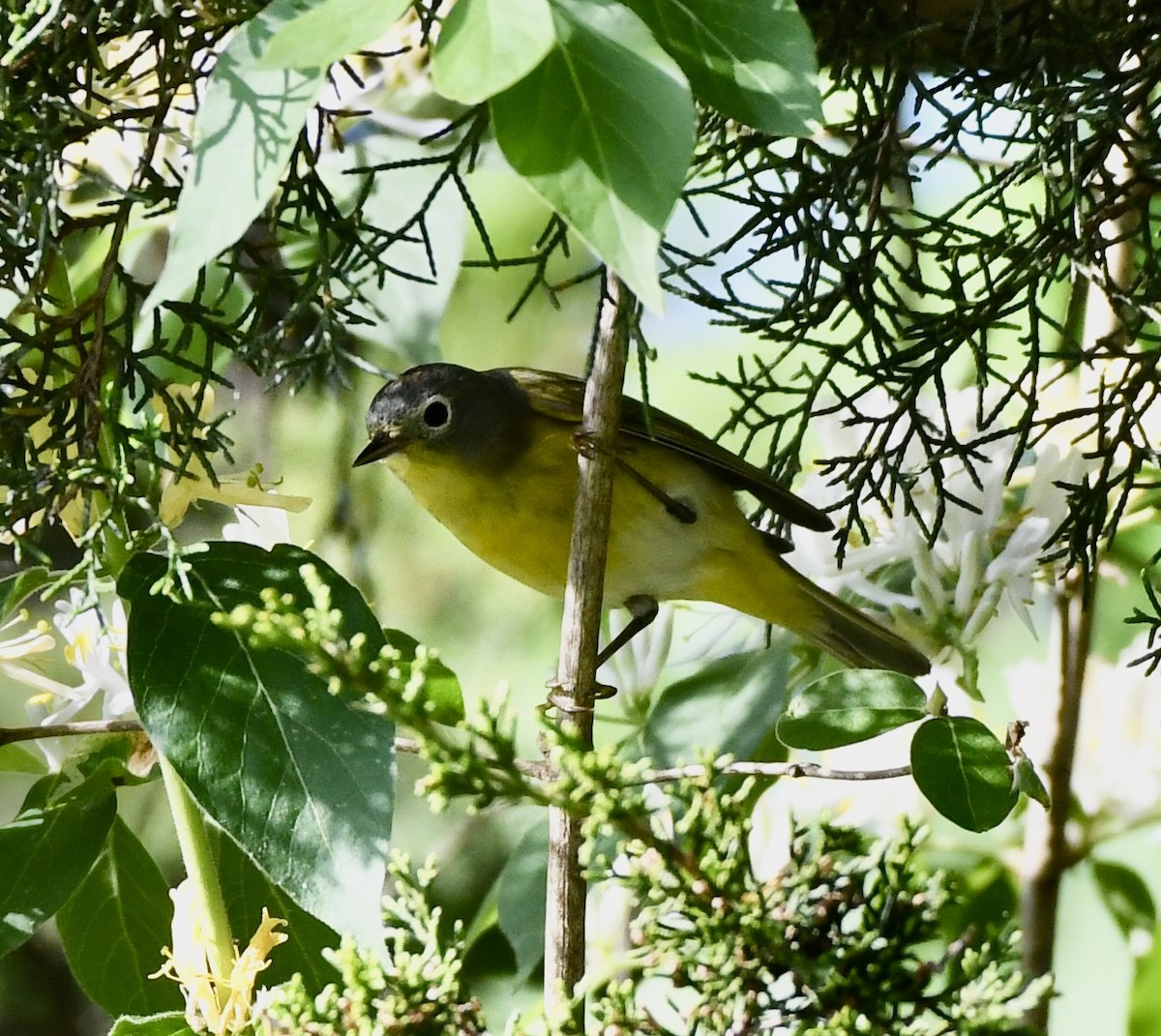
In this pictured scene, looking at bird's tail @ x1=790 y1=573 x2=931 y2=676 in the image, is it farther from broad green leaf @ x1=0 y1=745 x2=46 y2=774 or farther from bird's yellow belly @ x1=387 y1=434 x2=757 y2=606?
broad green leaf @ x1=0 y1=745 x2=46 y2=774

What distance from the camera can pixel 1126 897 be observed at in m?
0.93

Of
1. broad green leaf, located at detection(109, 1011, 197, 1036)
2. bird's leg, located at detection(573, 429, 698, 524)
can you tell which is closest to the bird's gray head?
bird's leg, located at detection(573, 429, 698, 524)

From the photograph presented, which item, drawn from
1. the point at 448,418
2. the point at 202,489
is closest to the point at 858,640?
the point at 448,418

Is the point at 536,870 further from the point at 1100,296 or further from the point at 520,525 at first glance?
the point at 1100,296

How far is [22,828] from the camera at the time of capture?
0.62m

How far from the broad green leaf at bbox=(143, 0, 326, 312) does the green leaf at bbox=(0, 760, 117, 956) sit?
34 centimetres

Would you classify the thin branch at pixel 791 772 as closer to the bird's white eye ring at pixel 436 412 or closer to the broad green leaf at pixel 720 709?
the broad green leaf at pixel 720 709

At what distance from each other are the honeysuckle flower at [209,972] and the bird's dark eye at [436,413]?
50 cm

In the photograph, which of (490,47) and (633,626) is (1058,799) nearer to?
(633,626)

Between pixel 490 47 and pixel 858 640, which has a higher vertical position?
pixel 858 640

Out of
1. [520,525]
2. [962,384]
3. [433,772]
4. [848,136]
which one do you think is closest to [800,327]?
[848,136]

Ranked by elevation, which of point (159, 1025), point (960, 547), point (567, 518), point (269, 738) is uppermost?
point (567, 518)

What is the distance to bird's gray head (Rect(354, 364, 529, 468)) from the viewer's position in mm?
1041

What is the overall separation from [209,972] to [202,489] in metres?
0.24
